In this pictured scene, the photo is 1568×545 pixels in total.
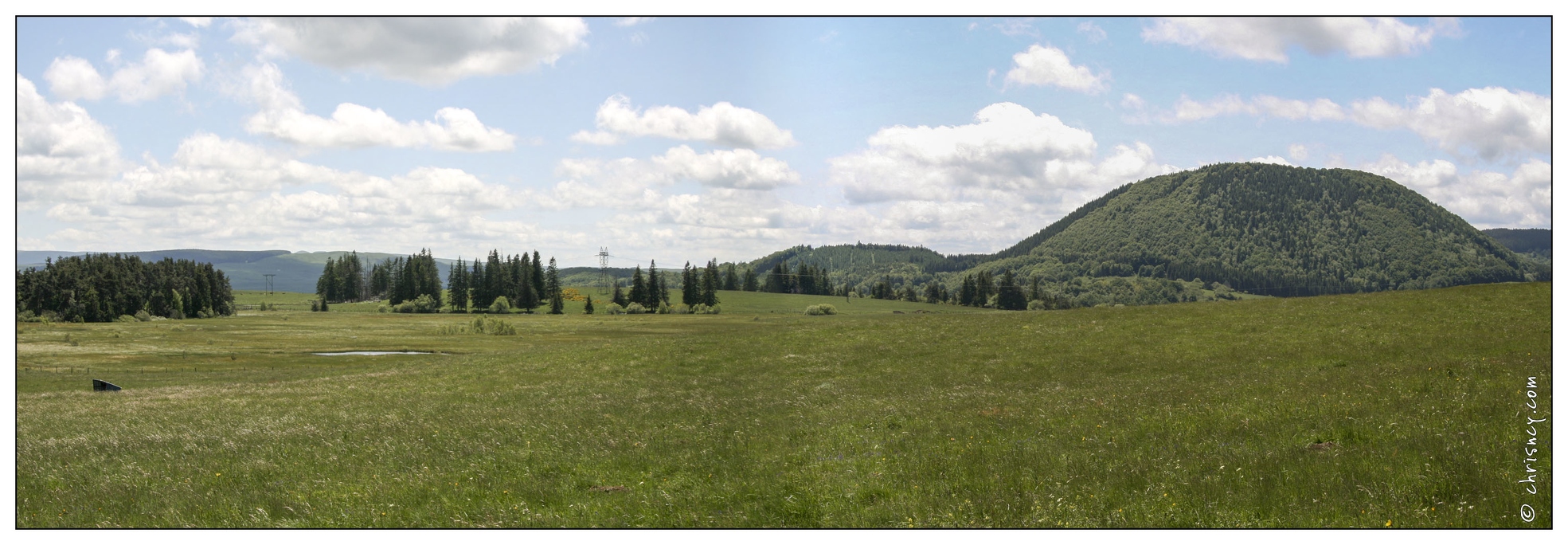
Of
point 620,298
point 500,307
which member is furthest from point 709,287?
point 500,307

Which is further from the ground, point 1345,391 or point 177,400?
point 1345,391

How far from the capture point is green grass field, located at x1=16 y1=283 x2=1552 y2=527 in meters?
10.8

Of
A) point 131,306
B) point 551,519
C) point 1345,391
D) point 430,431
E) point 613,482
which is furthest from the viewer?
point 131,306

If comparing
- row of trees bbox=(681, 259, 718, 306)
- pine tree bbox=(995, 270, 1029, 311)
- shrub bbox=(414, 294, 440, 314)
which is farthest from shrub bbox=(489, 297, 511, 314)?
pine tree bbox=(995, 270, 1029, 311)

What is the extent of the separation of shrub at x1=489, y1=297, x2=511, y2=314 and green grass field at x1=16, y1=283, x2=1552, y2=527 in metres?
147

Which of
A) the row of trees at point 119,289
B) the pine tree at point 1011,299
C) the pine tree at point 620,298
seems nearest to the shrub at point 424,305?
the row of trees at point 119,289

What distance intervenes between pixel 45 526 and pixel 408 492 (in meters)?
5.53

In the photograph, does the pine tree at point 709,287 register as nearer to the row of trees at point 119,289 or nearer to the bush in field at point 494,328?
the bush in field at point 494,328

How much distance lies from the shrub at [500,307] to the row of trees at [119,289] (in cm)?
5665

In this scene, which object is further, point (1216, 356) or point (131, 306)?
point (131, 306)

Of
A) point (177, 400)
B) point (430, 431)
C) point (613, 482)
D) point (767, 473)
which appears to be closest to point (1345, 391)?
point (767, 473)

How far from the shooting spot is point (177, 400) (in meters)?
34.1

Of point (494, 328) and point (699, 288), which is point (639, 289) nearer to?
point (699, 288)

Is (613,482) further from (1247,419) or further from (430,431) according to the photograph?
(1247,419)
